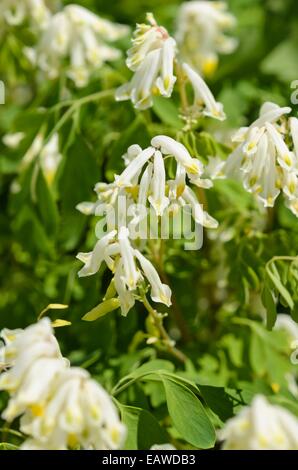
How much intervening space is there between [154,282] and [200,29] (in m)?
1.44

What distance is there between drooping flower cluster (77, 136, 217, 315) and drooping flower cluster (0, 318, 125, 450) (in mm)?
274

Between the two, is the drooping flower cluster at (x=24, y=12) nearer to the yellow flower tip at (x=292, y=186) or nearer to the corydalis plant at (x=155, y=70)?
the corydalis plant at (x=155, y=70)

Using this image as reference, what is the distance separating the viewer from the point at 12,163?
94.2 inches

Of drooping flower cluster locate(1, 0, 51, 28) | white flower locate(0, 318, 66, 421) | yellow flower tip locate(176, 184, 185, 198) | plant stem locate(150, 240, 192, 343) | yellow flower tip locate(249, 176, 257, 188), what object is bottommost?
plant stem locate(150, 240, 192, 343)

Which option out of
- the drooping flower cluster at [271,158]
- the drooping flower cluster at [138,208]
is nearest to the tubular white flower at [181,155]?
the drooping flower cluster at [138,208]

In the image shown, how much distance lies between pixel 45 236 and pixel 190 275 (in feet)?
1.34

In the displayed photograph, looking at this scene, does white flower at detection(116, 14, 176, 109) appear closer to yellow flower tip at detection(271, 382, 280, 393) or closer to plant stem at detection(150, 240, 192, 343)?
plant stem at detection(150, 240, 192, 343)

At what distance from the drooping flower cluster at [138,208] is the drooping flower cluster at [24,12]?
3.46 feet

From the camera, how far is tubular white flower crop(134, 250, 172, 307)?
57.9 inches

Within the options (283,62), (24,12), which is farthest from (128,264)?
(283,62)

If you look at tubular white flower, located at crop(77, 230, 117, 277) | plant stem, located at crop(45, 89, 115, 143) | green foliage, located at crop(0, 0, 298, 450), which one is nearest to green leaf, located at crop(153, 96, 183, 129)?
green foliage, located at crop(0, 0, 298, 450)

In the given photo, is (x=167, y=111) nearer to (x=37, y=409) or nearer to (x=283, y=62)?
(x=37, y=409)

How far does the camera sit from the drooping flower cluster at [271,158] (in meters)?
Answer: 1.55
